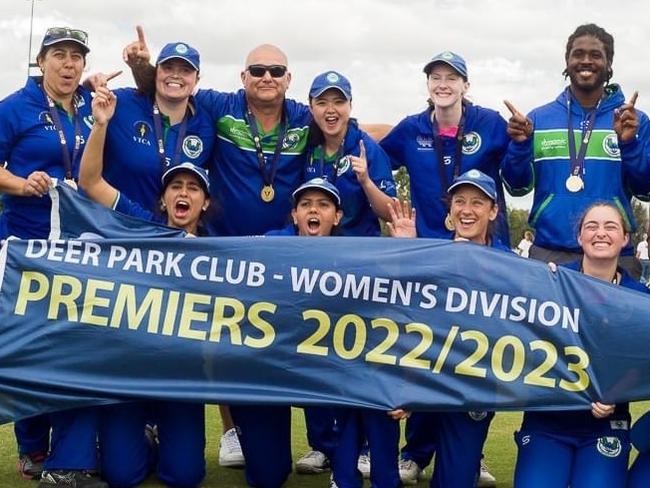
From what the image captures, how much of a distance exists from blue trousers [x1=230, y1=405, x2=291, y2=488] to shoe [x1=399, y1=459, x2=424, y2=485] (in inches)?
31.4

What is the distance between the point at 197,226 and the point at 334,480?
1894mm

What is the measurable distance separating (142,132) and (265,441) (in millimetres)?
2262

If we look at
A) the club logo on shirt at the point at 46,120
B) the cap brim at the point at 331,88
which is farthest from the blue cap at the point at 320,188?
the club logo on shirt at the point at 46,120

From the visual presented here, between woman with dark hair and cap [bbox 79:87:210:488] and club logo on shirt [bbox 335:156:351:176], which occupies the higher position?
club logo on shirt [bbox 335:156:351:176]

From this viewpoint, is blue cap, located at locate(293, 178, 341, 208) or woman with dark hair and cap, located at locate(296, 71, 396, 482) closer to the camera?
blue cap, located at locate(293, 178, 341, 208)

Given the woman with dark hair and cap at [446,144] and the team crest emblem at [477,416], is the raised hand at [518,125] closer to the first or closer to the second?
the woman with dark hair and cap at [446,144]

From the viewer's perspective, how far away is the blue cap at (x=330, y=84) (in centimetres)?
705

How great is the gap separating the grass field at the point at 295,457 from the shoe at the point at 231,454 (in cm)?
5

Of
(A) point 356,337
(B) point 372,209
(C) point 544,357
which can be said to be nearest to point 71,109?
(B) point 372,209

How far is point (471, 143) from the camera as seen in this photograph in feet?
23.8

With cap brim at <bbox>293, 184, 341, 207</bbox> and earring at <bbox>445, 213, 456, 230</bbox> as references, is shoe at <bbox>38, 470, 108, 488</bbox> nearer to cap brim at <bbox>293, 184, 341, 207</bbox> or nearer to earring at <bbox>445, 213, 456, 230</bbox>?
cap brim at <bbox>293, 184, 341, 207</bbox>

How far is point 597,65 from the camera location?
6973mm

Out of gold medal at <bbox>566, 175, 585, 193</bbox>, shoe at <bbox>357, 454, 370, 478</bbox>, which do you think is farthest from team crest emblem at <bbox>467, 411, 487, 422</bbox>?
gold medal at <bbox>566, 175, 585, 193</bbox>

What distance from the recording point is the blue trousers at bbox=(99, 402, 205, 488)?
6219mm
